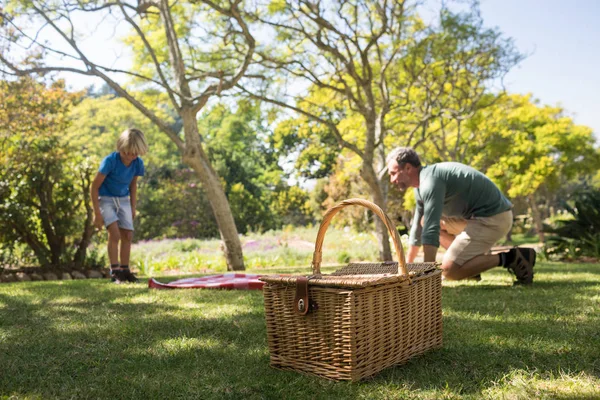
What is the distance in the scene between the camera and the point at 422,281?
248cm

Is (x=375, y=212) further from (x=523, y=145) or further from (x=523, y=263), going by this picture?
(x=523, y=145)

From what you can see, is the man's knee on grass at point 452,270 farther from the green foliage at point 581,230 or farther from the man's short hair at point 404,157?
the green foliage at point 581,230

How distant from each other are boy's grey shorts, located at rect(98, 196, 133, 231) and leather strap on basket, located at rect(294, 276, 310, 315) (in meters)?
3.84

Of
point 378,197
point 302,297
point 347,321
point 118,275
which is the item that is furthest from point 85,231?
point 347,321

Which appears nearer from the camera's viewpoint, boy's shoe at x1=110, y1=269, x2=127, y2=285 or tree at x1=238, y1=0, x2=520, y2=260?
boy's shoe at x1=110, y1=269, x2=127, y2=285

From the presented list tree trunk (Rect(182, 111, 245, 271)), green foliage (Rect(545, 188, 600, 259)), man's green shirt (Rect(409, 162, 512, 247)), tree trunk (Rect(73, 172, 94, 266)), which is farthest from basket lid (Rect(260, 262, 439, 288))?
green foliage (Rect(545, 188, 600, 259))

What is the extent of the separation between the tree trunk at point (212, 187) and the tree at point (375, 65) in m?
1.30

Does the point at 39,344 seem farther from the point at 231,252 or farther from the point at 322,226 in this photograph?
the point at 231,252

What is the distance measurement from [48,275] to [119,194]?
10.9 feet

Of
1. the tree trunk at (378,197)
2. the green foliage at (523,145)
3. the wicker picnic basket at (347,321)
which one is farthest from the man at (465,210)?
the green foliage at (523,145)

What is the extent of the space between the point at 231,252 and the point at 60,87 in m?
7.15

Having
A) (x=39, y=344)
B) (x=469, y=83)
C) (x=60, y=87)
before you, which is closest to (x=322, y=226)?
(x=39, y=344)

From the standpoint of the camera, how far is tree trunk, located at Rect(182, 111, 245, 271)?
8383 millimetres

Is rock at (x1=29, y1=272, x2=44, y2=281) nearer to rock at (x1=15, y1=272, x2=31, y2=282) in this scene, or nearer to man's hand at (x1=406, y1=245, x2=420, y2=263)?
rock at (x1=15, y1=272, x2=31, y2=282)
